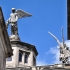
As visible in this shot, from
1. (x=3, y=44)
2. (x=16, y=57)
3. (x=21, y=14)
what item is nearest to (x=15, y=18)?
(x=21, y=14)

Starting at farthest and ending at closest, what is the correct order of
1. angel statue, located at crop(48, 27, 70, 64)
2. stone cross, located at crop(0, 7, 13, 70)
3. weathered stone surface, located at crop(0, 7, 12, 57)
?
angel statue, located at crop(48, 27, 70, 64) → stone cross, located at crop(0, 7, 13, 70) → weathered stone surface, located at crop(0, 7, 12, 57)

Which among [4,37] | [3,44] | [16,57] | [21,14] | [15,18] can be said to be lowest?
[3,44]

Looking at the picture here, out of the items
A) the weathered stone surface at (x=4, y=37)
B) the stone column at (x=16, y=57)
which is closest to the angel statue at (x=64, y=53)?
the stone column at (x=16, y=57)

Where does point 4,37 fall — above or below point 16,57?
below

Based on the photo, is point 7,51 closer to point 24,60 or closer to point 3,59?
point 3,59

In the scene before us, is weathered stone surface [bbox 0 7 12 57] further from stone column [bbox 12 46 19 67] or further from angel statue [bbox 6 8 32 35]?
angel statue [bbox 6 8 32 35]

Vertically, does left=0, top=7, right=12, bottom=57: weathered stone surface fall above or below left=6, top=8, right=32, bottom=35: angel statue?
below

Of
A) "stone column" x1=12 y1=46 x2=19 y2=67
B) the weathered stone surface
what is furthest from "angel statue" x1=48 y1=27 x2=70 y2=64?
the weathered stone surface

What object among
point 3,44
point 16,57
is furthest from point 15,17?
point 3,44

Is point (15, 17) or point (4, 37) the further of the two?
point (15, 17)

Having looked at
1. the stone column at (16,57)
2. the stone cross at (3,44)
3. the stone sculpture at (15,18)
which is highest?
the stone sculpture at (15,18)

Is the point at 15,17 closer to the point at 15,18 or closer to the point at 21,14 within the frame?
the point at 15,18

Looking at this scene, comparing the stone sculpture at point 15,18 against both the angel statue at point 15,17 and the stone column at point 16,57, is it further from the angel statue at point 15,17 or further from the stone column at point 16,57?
the stone column at point 16,57

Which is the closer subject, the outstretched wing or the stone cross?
the stone cross
